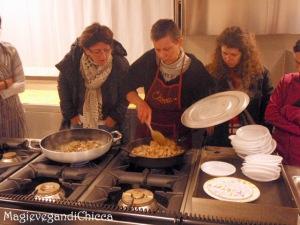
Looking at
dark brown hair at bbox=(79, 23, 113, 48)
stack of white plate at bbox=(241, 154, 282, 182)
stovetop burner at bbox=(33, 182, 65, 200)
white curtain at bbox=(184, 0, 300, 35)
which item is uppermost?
white curtain at bbox=(184, 0, 300, 35)

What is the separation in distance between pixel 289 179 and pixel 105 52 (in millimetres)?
1253

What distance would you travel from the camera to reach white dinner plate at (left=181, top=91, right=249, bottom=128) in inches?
55.6

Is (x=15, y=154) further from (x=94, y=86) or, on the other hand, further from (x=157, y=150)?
(x=94, y=86)

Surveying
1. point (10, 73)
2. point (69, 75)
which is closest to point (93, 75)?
point (69, 75)

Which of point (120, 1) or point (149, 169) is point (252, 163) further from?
point (120, 1)

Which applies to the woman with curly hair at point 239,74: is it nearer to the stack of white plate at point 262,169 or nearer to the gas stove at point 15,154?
the stack of white plate at point 262,169

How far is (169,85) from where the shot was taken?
1.94 m

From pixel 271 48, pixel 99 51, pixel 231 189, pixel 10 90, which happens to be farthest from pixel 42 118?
pixel 231 189

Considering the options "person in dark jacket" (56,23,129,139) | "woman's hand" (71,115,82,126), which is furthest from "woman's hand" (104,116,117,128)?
"woman's hand" (71,115,82,126)

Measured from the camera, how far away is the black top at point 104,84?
2180mm

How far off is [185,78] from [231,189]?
0.96 meters

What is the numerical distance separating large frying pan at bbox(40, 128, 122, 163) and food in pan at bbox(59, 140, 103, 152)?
0.07 feet

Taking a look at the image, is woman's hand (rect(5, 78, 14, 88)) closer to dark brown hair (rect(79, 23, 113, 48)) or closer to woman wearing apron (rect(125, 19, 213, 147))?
dark brown hair (rect(79, 23, 113, 48))

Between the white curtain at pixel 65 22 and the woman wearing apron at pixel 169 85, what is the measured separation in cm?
103
